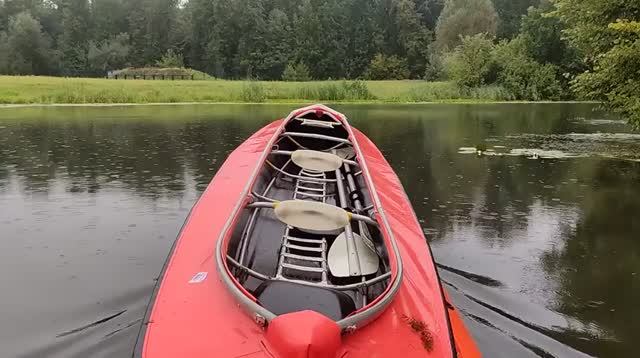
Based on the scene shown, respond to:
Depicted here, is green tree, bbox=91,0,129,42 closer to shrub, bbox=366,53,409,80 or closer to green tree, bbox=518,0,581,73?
shrub, bbox=366,53,409,80

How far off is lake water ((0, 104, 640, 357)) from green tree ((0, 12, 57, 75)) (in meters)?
55.2

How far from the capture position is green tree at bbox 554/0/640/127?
10.8 metres

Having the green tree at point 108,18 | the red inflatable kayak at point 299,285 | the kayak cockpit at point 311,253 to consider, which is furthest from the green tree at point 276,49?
the red inflatable kayak at point 299,285

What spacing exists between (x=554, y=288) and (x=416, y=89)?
34.9 meters

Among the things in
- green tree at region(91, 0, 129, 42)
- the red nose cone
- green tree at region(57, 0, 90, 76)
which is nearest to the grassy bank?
the red nose cone

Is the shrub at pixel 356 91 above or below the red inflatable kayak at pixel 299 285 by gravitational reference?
above

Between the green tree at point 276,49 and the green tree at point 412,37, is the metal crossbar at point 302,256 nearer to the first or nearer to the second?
the green tree at point 276,49

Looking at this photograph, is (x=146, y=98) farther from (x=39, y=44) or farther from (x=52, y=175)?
(x=39, y=44)

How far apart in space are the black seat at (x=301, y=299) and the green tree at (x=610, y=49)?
332 inches

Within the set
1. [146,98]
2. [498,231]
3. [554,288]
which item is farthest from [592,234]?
[146,98]

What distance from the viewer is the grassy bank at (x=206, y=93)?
31188 mm

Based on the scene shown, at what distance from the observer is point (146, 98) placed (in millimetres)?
32438

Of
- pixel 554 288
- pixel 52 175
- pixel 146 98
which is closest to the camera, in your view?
pixel 554 288

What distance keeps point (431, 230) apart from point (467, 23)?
51.1 metres
